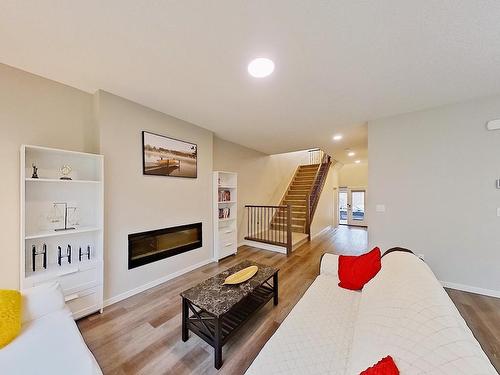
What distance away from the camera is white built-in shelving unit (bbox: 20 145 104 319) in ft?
6.45

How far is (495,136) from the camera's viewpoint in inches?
98.3

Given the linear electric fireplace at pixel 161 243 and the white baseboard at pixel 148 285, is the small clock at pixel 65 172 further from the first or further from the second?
the white baseboard at pixel 148 285

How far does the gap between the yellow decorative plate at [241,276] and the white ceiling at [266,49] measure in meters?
2.09

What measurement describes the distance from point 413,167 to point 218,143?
11.7ft

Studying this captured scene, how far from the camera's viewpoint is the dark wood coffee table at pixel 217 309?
1.56 m

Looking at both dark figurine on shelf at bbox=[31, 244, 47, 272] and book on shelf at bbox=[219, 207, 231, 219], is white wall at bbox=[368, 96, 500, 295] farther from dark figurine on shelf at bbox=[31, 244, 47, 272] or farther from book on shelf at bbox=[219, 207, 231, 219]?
dark figurine on shelf at bbox=[31, 244, 47, 272]

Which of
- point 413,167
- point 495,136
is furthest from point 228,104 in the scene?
point 495,136

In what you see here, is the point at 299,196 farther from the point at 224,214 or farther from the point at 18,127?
the point at 18,127

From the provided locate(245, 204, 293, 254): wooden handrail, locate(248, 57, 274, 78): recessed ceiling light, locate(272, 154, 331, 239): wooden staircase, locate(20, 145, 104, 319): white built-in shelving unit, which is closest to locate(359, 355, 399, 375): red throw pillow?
locate(248, 57, 274, 78): recessed ceiling light

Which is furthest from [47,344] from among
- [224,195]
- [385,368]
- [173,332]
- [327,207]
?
[327,207]

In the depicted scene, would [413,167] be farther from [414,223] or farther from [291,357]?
[291,357]

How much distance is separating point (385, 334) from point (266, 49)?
2.05m

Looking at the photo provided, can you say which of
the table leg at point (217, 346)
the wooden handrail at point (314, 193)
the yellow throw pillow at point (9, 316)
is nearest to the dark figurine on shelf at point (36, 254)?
the yellow throw pillow at point (9, 316)

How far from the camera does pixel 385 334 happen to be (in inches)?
35.1
